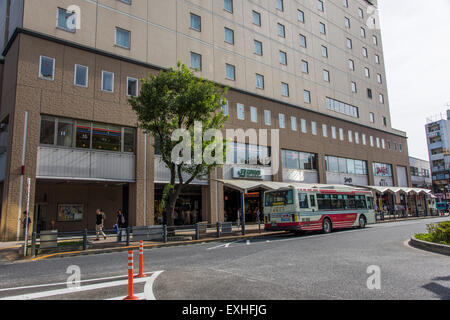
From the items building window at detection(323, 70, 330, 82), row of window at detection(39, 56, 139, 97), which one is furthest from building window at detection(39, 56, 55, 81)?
building window at detection(323, 70, 330, 82)

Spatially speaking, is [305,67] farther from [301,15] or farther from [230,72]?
[230,72]

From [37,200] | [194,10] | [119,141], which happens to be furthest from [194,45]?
[37,200]

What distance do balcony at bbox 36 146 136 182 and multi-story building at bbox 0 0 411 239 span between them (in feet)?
0.21

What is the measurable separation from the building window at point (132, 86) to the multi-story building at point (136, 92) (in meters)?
0.08

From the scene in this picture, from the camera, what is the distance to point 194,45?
27.1m

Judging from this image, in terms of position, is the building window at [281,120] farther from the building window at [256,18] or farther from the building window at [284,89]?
the building window at [256,18]

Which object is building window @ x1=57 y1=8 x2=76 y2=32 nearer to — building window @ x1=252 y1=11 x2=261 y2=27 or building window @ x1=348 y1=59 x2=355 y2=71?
building window @ x1=252 y1=11 x2=261 y2=27

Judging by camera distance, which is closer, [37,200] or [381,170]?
[37,200]

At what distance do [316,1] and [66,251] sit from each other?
135ft

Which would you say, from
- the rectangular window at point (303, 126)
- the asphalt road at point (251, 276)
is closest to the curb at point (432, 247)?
the asphalt road at point (251, 276)

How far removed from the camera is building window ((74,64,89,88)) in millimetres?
20611

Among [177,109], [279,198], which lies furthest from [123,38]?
[279,198]
